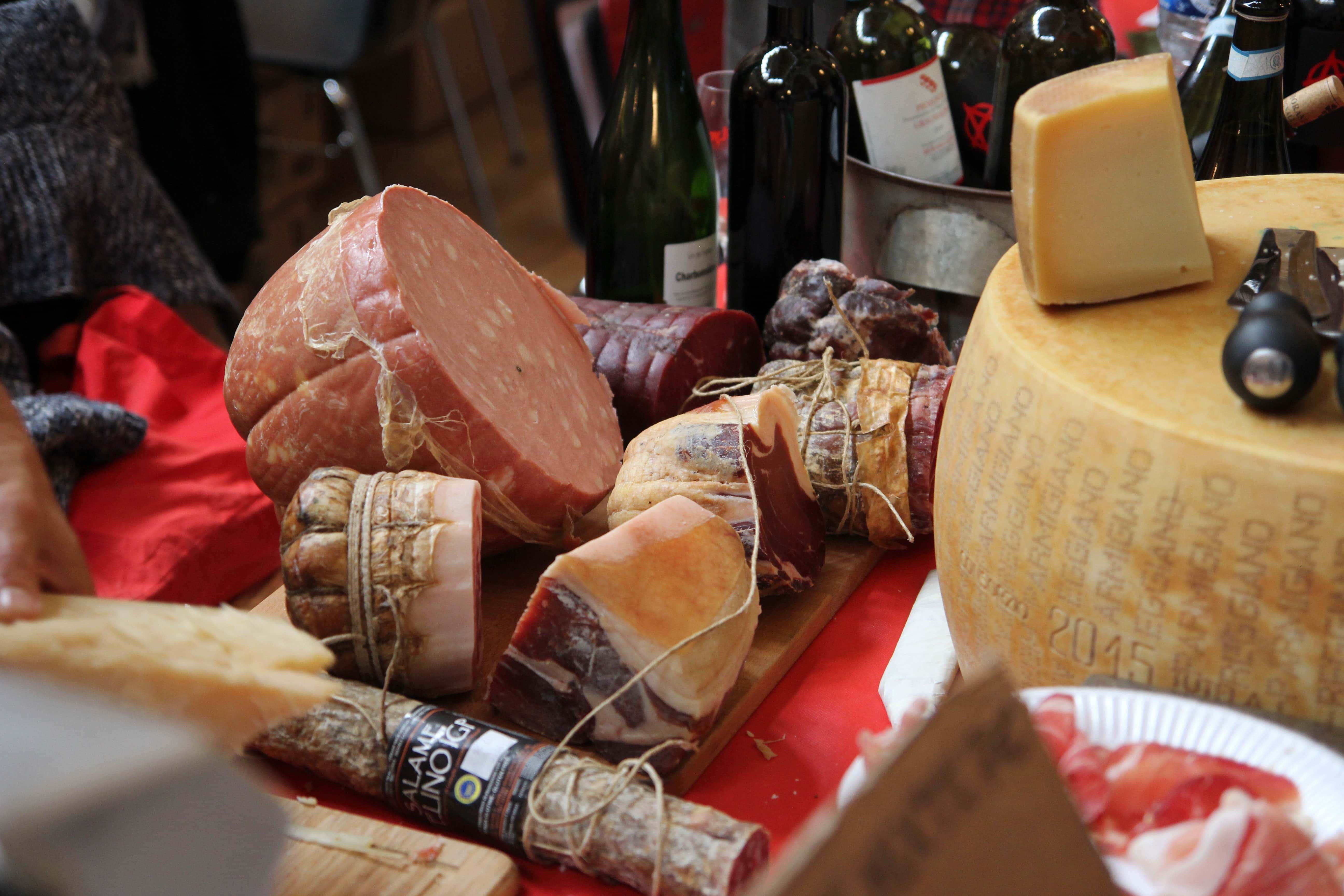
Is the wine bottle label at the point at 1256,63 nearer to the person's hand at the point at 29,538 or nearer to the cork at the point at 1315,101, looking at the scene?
the cork at the point at 1315,101

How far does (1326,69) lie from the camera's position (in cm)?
114

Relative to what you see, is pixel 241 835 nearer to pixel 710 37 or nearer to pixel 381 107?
pixel 710 37

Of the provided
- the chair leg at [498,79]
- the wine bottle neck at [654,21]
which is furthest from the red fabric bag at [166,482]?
the chair leg at [498,79]

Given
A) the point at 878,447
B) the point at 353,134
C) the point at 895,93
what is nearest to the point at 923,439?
the point at 878,447

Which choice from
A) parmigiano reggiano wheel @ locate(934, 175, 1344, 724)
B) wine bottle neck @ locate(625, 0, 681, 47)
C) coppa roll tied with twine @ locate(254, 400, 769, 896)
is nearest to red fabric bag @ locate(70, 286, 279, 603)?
wine bottle neck @ locate(625, 0, 681, 47)

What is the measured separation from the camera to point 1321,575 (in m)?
0.52

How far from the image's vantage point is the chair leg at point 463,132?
3.77m

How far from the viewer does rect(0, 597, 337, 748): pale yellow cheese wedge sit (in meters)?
0.57

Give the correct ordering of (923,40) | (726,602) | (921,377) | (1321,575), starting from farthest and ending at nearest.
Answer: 1. (923,40)
2. (921,377)
3. (726,602)
4. (1321,575)

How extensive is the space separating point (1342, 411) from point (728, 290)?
0.84 m

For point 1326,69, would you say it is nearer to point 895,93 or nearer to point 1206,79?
point 1206,79

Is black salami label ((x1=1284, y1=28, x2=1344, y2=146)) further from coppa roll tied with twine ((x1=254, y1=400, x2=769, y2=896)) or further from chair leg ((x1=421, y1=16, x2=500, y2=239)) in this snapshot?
chair leg ((x1=421, y1=16, x2=500, y2=239))

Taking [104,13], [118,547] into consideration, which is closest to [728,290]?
[118,547]

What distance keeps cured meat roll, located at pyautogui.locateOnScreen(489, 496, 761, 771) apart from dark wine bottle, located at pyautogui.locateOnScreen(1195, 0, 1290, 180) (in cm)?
56
